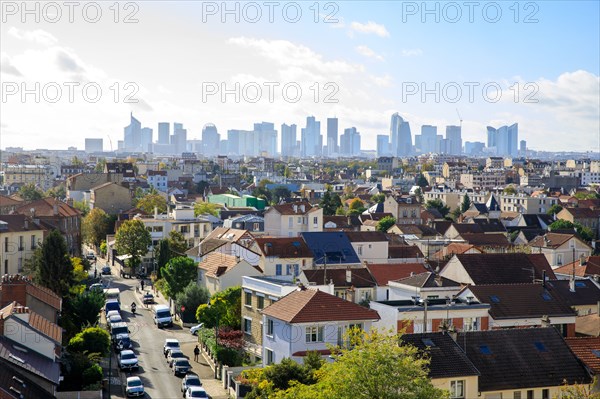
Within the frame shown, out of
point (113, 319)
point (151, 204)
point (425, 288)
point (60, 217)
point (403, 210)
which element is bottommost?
point (113, 319)

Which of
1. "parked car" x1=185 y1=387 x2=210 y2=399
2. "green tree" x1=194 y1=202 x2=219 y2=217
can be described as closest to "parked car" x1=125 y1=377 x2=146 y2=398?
"parked car" x1=185 y1=387 x2=210 y2=399

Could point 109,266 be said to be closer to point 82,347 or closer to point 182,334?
point 182,334

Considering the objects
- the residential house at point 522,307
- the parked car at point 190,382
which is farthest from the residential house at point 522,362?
the parked car at point 190,382

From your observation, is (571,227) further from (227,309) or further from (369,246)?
(227,309)

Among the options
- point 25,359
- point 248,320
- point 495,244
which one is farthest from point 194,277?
point 495,244

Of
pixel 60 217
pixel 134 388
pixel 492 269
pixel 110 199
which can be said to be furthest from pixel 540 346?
pixel 110 199

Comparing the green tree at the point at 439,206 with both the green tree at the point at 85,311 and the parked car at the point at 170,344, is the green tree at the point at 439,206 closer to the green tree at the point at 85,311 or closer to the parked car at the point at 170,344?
the parked car at the point at 170,344
